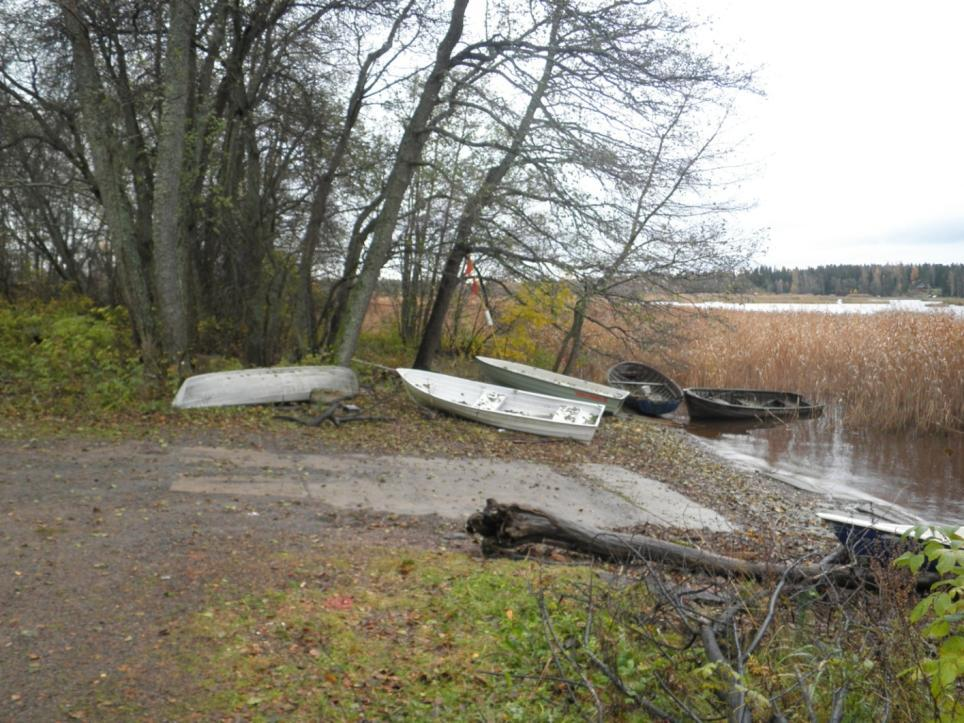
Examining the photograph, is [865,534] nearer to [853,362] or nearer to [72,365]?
[72,365]

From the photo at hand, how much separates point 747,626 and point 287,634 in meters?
2.59

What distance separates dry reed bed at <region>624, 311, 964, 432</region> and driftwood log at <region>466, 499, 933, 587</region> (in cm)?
1224

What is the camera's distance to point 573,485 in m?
11.0

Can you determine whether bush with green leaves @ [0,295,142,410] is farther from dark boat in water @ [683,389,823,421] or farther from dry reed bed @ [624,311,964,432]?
dark boat in water @ [683,389,823,421]

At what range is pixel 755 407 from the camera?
21.0 meters

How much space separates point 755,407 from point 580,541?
15.3m

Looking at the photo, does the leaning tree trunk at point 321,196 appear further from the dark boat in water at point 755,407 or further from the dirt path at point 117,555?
the dark boat in water at point 755,407

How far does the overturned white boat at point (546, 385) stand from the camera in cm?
1784

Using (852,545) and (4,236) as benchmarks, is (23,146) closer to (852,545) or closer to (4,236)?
(4,236)

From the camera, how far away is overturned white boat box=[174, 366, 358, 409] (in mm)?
12758

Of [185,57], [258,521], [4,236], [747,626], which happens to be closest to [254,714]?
[747,626]

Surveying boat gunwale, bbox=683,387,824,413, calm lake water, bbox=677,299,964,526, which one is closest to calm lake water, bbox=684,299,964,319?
boat gunwale, bbox=683,387,824,413

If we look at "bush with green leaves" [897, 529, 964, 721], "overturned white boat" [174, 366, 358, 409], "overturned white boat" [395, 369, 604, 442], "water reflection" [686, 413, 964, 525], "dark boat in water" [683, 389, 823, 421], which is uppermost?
"bush with green leaves" [897, 529, 964, 721]

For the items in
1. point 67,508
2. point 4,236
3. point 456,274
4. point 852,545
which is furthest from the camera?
point 4,236
